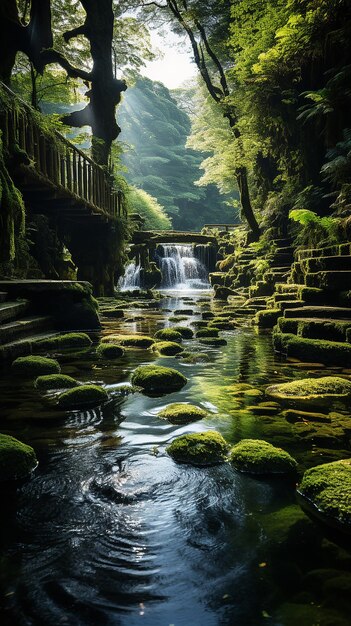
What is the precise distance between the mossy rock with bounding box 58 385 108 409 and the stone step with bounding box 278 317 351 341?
11.8ft

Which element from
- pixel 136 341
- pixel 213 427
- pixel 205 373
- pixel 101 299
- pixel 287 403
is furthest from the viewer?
pixel 101 299

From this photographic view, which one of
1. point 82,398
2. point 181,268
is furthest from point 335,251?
point 181,268

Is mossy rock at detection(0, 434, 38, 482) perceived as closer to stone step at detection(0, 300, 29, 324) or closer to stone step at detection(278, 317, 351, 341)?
stone step at detection(0, 300, 29, 324)

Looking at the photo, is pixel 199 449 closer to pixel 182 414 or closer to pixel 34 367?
pixel 182 414

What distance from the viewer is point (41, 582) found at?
66.7 inches

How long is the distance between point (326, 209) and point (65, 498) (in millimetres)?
13678

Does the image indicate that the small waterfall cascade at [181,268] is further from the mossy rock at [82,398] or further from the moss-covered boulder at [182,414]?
the moss-covered boulder at [182,414]

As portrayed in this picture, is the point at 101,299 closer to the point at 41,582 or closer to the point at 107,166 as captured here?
the point at 107,166

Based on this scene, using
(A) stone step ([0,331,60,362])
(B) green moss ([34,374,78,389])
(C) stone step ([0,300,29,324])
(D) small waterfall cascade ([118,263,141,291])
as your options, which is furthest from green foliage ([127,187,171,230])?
(B) green moss ([34,374,78,389])

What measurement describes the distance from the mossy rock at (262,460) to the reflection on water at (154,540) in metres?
0.09

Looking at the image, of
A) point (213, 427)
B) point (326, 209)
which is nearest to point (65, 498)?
point (213, 427)

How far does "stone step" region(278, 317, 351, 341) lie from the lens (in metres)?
6.07

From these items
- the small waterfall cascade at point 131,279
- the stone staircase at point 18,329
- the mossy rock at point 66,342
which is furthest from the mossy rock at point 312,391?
the small waterfall cascade at point 131,279

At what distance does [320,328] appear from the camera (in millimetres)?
6328
